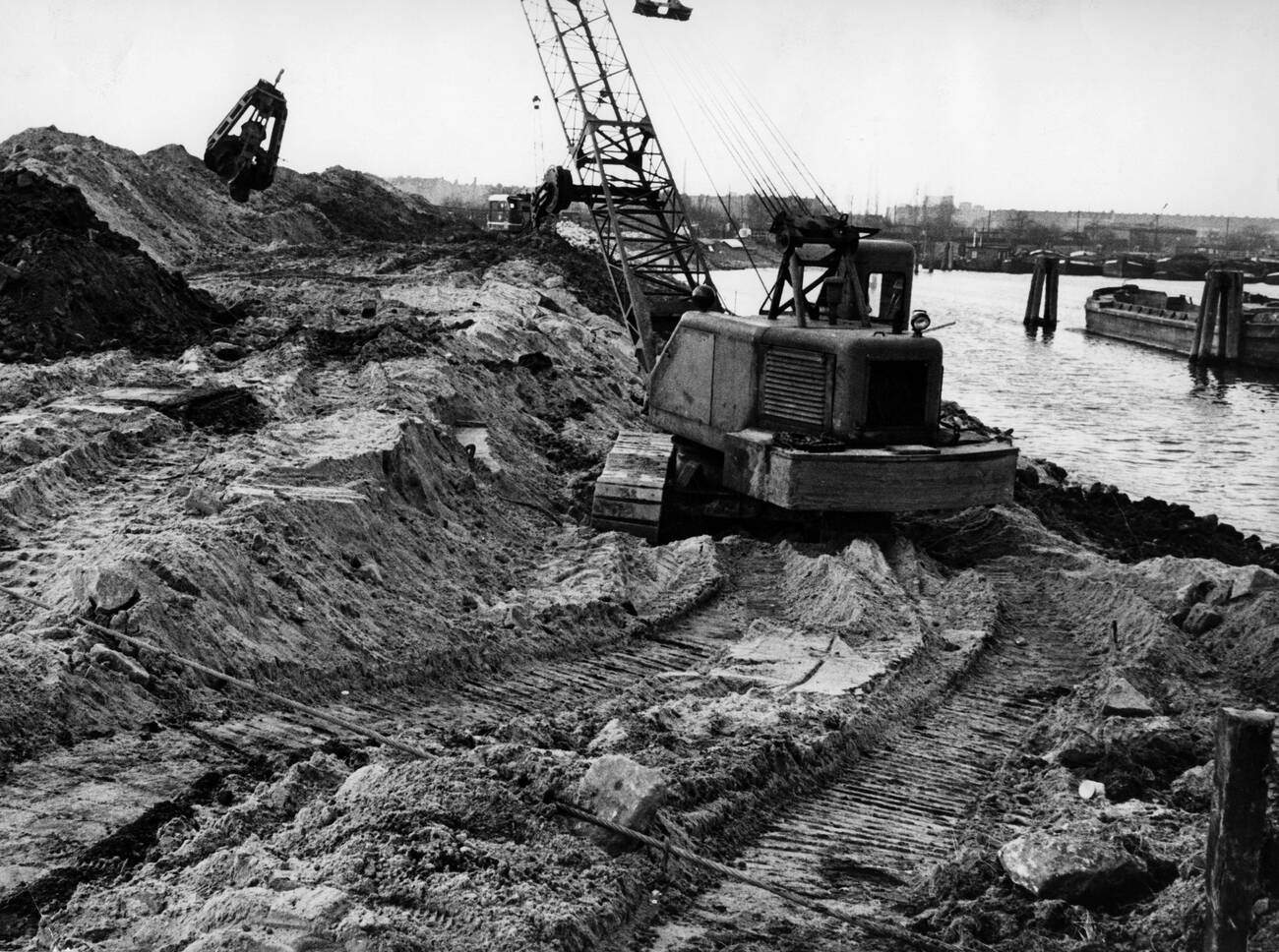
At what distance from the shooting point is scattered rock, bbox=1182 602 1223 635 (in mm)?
10664

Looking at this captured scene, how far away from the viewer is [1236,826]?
491 cm

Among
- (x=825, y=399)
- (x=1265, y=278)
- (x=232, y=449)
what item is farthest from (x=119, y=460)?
(x=1265, y=278)

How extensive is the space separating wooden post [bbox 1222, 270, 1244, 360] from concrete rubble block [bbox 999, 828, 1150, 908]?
45.2m

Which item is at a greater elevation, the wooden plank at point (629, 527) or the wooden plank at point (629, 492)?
the wooden plank at point (629, 492)

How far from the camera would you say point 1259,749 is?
15.9 ft

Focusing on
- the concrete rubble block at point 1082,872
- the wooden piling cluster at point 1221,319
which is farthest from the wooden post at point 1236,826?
the wooden piling cluster at point 1221,319

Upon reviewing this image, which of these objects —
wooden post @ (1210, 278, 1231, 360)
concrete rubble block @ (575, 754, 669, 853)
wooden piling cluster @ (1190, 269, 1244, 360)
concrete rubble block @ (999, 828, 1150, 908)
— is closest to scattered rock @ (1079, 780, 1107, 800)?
concrete rubble block @ (999, 828, 1150, 908)

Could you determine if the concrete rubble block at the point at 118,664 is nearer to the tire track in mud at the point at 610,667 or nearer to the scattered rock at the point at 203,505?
the tire track in mud at the point at 610,667

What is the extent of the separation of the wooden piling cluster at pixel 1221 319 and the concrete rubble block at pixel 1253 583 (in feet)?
127

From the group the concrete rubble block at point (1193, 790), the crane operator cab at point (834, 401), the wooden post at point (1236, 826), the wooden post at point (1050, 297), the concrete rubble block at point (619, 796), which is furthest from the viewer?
the wooden post at point (1050, 297)

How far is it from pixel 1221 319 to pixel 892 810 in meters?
44.9

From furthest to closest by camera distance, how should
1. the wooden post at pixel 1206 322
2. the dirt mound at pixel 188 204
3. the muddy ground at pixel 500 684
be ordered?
the wooden post at pixel 1206 322, the dirt mound at pixel 188 204, the muddy ground at pixel 500 684

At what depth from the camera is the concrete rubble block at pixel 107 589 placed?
25.6 feet

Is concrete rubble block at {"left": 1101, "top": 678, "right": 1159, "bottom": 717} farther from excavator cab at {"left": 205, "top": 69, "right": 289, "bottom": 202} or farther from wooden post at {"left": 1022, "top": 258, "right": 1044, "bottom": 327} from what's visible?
wooden post at {"left": 1022, "top": 258, "right": 1044, "bottom": 327}
